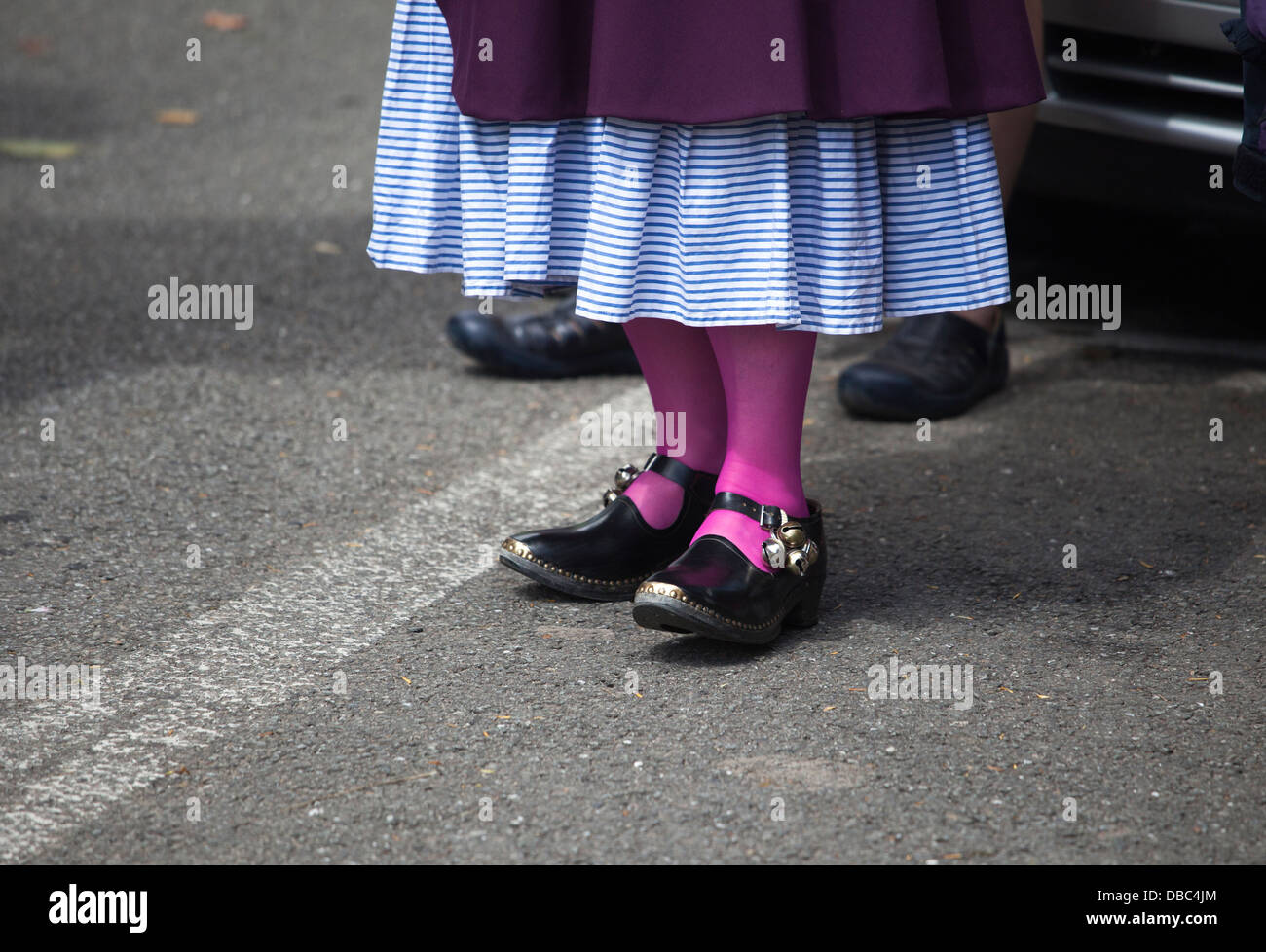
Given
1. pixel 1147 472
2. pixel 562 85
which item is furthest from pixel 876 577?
pixel 562 85

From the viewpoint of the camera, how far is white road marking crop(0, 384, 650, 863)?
1440mm

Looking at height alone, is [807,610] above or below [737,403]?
below

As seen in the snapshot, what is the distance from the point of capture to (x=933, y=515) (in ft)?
7.14

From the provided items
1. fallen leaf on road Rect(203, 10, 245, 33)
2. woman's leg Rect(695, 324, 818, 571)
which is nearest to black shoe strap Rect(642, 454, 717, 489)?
woman's leg Rect(695, 324, 818, 571)

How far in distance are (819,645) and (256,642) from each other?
732 mm

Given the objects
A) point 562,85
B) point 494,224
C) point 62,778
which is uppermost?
point 562,85

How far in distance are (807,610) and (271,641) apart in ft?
2.30

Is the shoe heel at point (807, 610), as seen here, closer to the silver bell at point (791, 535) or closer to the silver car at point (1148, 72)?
the silver bell at point (791, 535)

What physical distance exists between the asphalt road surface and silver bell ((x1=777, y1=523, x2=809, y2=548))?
140mm

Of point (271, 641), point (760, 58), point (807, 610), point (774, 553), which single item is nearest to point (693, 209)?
point (760, 58)

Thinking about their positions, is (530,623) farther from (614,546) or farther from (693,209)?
(693,209)

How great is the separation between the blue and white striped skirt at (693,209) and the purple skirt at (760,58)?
0.17 ft

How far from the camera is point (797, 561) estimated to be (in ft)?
5.54
